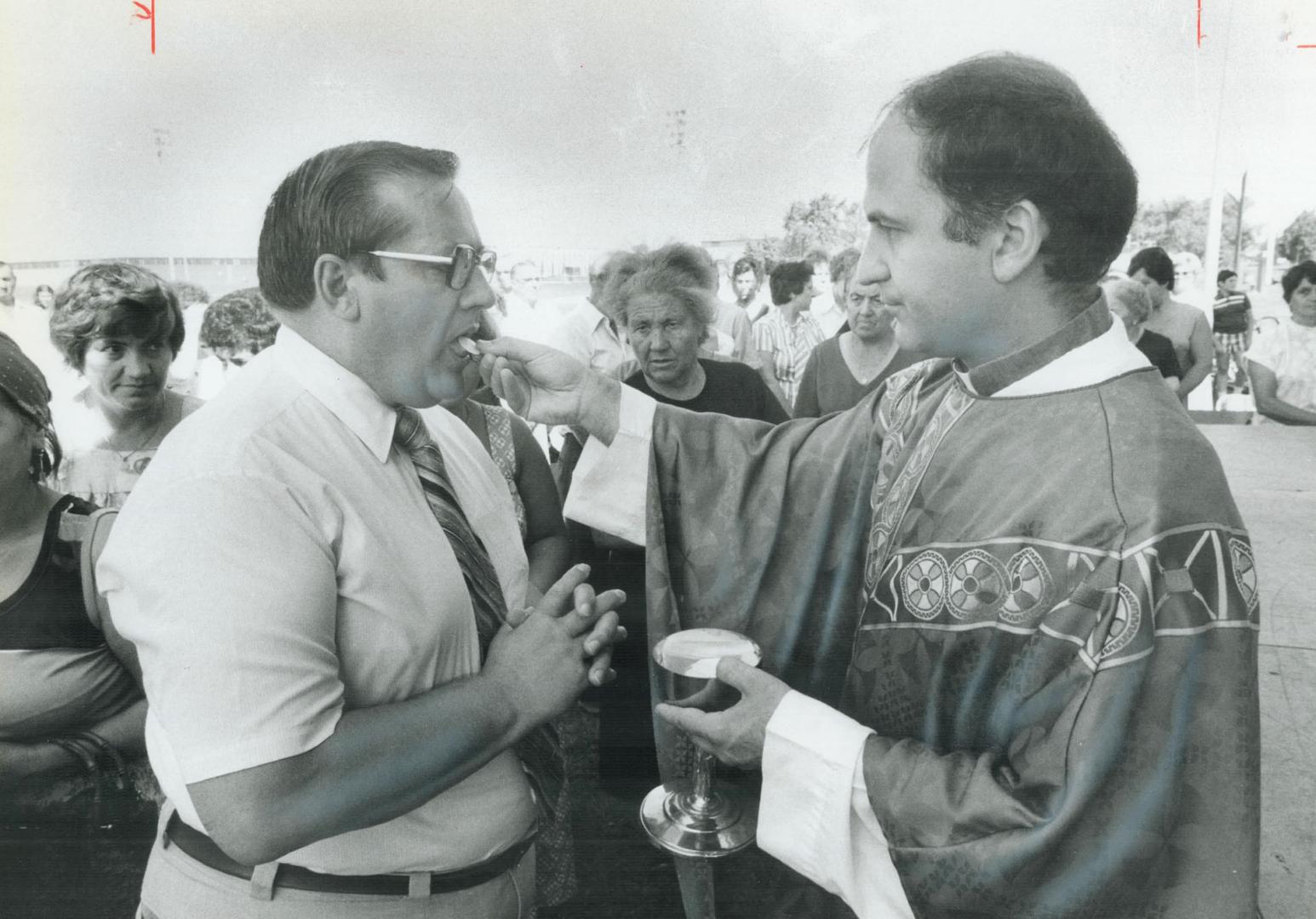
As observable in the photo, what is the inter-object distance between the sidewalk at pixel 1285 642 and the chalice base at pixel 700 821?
1.23 m

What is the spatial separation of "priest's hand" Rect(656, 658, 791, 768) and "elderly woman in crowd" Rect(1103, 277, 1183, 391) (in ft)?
3.73

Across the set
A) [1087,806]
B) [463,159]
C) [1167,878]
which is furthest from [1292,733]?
[463,159]

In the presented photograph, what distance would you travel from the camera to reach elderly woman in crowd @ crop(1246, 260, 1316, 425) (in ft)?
6.51

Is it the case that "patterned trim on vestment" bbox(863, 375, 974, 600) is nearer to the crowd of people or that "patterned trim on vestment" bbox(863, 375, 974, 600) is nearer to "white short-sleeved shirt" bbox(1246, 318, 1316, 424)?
the crowd of people

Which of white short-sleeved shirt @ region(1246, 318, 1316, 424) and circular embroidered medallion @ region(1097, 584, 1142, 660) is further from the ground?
white short-sleeved shirt @ region(1246, 318, 1316, 424)

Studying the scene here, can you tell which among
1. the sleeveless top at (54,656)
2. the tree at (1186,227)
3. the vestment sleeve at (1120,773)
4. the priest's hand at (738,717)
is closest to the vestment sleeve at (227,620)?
the priest's hand at (738,717)

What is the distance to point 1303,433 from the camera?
2043 mm

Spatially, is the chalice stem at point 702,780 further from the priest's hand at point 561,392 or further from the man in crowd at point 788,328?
the man in crowd at point 788,328

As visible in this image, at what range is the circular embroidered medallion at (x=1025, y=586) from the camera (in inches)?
46.3

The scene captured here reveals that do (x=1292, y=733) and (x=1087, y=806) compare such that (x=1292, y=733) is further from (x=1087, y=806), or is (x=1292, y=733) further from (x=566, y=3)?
(x=566, y=3)

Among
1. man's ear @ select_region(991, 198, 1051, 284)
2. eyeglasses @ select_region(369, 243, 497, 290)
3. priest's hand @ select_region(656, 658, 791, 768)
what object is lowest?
priest's hand @ select_region(656, 658, 791, 768)

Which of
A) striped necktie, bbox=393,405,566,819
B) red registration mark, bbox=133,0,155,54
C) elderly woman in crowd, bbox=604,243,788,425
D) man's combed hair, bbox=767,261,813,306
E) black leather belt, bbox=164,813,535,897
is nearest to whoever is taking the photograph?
black leather belt, bbox=164,813,535,897

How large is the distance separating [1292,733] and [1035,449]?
58.2 inches

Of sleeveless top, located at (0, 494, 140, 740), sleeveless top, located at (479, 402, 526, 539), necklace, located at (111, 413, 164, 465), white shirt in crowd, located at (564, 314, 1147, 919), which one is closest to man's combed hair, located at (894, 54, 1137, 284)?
white shirt in crowd, located at (564, 314, 1147, 919)
